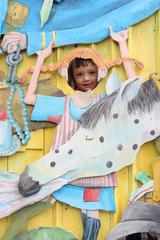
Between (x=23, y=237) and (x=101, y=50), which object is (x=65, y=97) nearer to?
(x=101, y=50)

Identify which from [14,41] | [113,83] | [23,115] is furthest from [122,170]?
[14,41]

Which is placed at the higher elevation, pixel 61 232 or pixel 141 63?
pixel 141 63

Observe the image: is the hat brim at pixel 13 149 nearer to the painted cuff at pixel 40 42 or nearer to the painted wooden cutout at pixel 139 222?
the painted cuff at pixel 40 42

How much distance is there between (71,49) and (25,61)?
0.65 feet

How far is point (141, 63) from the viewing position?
73.9 inches

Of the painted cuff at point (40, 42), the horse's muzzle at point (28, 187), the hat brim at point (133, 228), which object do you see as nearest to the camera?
the hat brim at point (133, 228)

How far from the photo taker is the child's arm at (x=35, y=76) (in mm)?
1893

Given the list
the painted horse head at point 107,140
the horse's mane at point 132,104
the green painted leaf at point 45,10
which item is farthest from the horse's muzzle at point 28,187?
the green painted leaf at point 45,10

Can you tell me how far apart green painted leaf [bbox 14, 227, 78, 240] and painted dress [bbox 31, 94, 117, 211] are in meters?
0.11

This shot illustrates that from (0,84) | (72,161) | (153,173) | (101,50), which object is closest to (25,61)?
(0,84)

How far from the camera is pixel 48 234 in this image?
5.71 feet

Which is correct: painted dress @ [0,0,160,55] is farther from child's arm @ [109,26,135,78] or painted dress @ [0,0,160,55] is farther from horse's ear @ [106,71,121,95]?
horse's ear @ [106,71,121,95]

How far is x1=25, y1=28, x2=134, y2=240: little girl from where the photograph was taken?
1.82 meters

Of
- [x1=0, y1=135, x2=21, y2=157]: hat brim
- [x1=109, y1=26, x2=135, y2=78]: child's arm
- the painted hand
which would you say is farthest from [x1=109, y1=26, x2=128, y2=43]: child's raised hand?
[x1=0, y1=135, x2=21, y2=157]: hat brim
